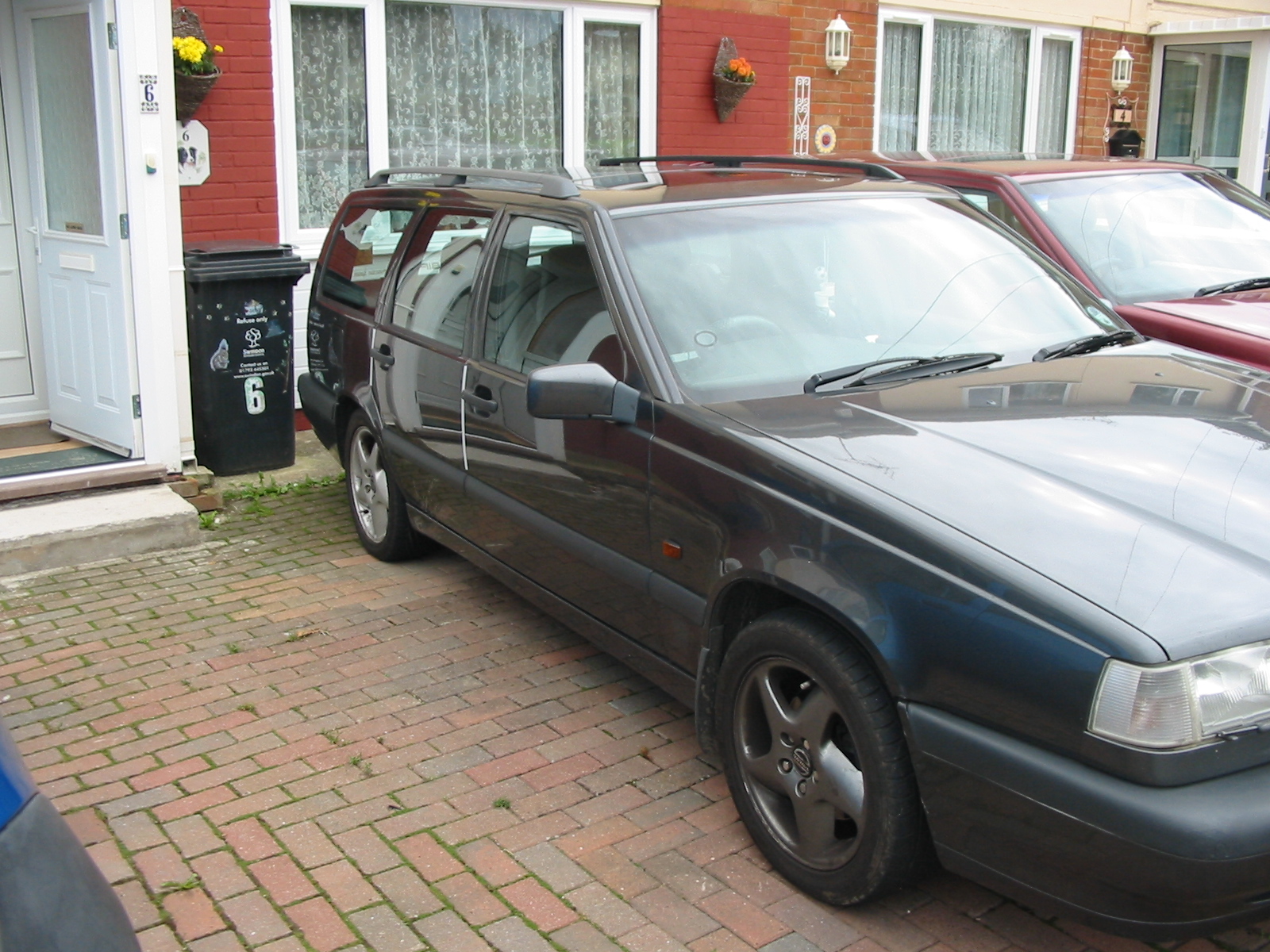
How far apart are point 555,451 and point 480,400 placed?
56 cm

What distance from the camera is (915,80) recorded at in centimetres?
1185

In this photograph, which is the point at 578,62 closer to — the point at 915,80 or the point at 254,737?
the point at 915,80

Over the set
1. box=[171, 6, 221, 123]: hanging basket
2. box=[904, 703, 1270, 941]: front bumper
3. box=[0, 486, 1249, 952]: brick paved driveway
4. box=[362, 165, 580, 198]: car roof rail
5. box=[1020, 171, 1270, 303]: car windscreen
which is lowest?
box=[0, 486, 1249, 952]: brick paved driveway

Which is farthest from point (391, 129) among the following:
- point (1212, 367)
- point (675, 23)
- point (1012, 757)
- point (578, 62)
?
point (1012, 757)

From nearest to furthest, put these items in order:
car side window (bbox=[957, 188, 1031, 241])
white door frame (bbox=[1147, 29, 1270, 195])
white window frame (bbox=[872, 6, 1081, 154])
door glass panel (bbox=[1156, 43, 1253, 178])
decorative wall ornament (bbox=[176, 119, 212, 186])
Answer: car side window (bbox=[957, 188, 1031, 241])
decorative wall ornament (bbox=[176, 119, 212, 186])
white window frame (bbox=[872, 6, 1081, 154])
white door frame (bbox=[1147, 29, 1270, 195])
door glass panel (bbox=[1156, 43, 1253, 178])

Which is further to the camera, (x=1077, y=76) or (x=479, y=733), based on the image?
(x=1077, y=76)

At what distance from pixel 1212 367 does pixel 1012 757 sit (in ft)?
6.34

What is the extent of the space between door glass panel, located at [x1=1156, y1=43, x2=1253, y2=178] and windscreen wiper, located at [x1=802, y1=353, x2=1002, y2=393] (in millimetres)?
11510

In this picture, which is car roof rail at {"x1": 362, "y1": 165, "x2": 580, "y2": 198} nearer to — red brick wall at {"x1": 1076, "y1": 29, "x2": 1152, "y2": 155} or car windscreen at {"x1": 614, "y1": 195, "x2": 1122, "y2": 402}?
car windscreen at {"x1": 614, "y1": 195, "x2": 1122, "y2": 402}

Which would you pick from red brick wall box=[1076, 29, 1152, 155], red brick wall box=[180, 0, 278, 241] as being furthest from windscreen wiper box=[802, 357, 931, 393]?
red brick wall box=[1076, 29, 1152, 155]

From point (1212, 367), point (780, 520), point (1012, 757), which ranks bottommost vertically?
point (1012, 757)

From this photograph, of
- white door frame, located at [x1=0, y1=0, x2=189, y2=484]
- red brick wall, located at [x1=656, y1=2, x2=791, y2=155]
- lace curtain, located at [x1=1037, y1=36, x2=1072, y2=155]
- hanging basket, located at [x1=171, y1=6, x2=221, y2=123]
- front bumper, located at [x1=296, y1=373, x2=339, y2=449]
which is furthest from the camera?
lace curtain, located at [x1=1037, y1=36, x2=1072, y2=155]

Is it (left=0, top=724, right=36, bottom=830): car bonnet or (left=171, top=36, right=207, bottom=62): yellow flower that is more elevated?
(left=171, top=36, right=207, bottom=62): yellow flower

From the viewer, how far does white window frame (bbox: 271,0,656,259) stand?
823 cm
